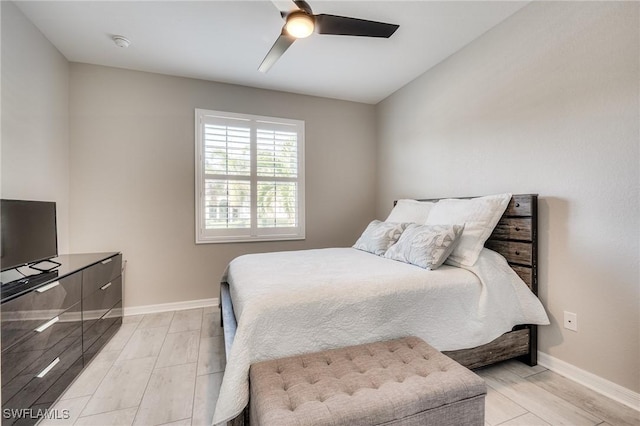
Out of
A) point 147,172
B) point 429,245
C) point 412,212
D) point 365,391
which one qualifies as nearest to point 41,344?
point 365,391

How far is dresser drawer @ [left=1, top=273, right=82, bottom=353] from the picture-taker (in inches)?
52.2

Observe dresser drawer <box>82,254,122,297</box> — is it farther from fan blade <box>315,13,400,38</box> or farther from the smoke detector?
fan blade <box>315,13,400,38</box>

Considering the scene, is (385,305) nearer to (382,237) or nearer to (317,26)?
(382,237)

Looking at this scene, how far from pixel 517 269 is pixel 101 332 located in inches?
129

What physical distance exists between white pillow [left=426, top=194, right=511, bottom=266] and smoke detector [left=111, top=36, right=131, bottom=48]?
3203 millimetres

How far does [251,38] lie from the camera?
254cm

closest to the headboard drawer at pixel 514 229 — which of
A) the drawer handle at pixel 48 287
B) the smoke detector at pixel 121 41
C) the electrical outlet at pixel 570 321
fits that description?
the electrical outlet at pixel 570 321

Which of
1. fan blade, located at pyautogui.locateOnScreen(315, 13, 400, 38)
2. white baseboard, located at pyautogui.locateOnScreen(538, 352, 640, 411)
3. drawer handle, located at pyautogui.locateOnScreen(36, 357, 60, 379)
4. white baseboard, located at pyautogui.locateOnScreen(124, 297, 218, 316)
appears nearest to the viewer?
drawer handle, located at pyautogui.locateOnScreen(36, 357, 60, 379)

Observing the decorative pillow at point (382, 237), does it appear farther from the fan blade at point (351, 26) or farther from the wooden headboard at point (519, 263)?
the fan blade at point (351, 26)

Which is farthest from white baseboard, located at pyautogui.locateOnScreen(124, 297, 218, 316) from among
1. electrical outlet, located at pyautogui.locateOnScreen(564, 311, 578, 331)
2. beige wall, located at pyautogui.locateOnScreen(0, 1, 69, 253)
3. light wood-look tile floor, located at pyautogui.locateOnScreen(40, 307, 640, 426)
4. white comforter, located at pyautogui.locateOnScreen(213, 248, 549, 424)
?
electrical outlet, located at pyautogui.locateOnScreen(564, 311, 578, 331)

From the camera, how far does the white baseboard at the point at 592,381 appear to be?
1.64 meters

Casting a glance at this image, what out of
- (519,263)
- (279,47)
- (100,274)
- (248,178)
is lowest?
(100,274)

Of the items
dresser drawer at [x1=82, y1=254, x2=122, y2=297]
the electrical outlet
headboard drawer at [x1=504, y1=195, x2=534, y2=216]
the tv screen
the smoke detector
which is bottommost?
the electrical outlet

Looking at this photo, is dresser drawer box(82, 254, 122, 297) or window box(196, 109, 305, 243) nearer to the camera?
dresser drawer box(82, 254, 122, 297)
